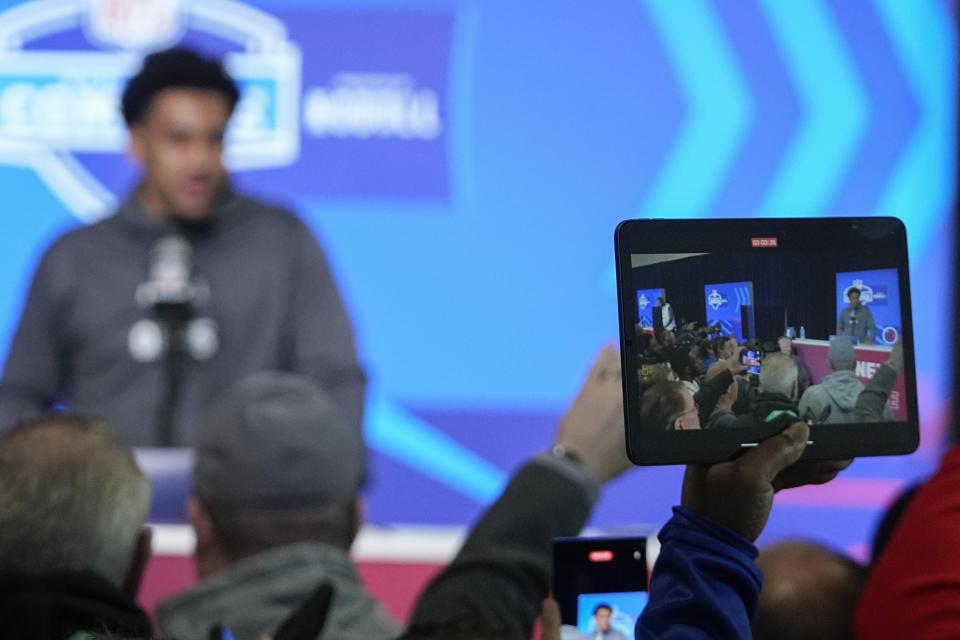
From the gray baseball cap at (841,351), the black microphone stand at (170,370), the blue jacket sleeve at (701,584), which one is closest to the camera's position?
the blue jacket sleeve at (701,584)

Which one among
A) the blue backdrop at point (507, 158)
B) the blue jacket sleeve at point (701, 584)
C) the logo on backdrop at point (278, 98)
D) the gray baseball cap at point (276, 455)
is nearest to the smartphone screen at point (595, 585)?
the blue jacket sleeve at point (701, 584)

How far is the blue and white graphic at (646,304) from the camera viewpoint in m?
1.08

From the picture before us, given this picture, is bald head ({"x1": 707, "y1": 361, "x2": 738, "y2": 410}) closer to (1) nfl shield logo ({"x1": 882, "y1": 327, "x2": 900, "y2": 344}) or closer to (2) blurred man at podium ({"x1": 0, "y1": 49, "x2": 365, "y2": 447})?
(1) nfl shield logo ({"x1": 882, "y1": 327, "x2": 900, "y2": 344})

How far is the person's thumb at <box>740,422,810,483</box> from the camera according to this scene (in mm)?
1054

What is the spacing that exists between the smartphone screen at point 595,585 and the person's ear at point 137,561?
57 cm

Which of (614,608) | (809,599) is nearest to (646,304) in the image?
(614,608)

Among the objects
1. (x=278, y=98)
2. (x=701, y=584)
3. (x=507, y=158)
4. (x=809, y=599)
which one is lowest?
(x=809, y=599)

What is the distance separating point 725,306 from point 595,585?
11.0 inches

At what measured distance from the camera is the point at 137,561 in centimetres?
155

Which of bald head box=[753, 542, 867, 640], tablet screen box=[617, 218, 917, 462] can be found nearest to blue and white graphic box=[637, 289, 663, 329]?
tablet screen box=[617, 218, 917, 462]

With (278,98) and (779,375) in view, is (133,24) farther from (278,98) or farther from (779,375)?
(779,375)

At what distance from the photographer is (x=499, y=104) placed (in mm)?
3369

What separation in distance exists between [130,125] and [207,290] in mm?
468

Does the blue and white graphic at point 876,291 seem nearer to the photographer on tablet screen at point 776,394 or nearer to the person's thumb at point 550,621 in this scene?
the photographer on tablet screen at point 776,394
